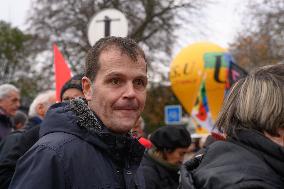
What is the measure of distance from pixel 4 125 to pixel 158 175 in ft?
6.76

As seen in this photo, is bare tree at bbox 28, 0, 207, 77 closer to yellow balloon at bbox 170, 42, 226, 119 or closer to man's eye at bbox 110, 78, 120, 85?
yellow balloon at bbox 170, 42, 226, 119

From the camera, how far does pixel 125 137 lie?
2.55 m

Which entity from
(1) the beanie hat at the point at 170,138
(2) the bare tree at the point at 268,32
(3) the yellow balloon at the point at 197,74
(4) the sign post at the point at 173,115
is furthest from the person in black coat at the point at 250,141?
(2) the bare tree at the point at 268,32

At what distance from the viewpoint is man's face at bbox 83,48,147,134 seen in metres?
2.54

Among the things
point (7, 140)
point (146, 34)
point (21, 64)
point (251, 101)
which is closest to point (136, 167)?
point (251, 101)

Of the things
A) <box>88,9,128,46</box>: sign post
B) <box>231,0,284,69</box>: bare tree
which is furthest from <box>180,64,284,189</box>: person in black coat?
<box>231,0,284,69</box>: bare tree

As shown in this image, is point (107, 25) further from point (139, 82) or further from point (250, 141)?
point (250, 141)

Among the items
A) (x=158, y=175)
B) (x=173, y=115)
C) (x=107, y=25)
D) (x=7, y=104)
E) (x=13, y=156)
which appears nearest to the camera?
(x=13, y=156)

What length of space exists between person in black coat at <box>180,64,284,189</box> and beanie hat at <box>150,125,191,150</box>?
270 cm

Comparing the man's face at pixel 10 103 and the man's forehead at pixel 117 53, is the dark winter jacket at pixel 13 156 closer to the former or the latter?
the man's forehead at pixel 117 53

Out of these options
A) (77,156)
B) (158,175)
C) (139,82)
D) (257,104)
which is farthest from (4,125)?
(257,104)

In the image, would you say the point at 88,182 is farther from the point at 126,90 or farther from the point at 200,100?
the point at 200,100

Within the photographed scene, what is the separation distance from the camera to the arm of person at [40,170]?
2264 mm

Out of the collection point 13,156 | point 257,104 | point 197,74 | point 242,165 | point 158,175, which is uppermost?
point 257,104
